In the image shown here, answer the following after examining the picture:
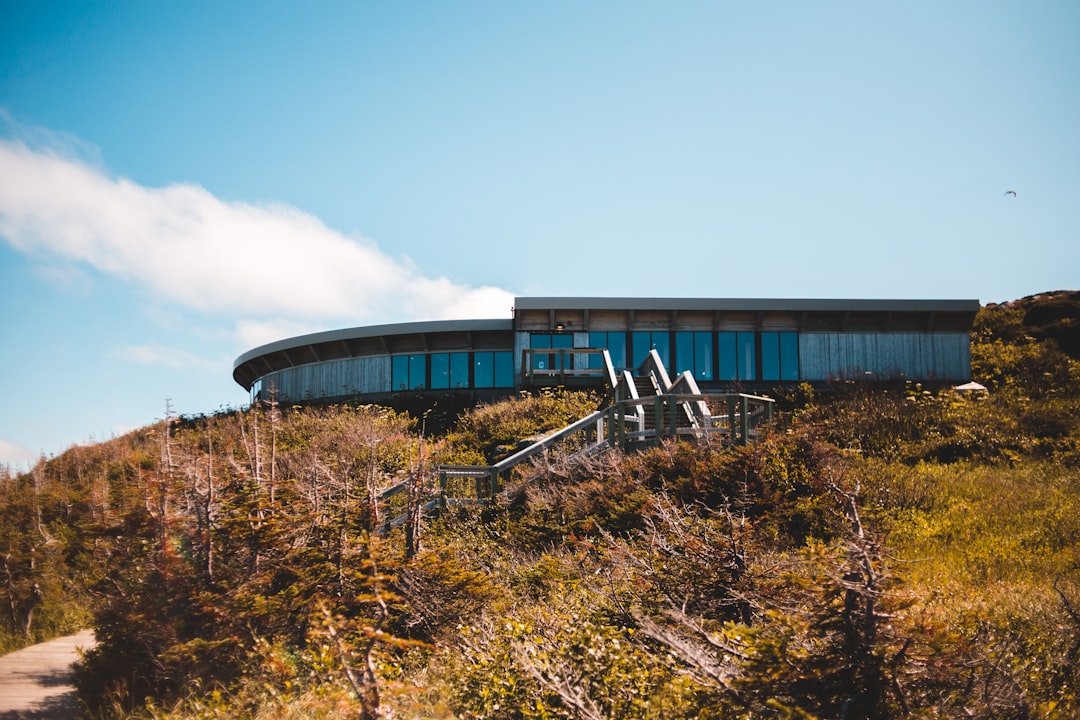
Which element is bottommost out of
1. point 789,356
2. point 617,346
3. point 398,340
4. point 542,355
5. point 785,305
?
point 789,356

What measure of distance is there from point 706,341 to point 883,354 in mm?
6563

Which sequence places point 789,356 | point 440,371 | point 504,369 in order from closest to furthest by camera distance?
point 789,356, point 504,369, point 440,371

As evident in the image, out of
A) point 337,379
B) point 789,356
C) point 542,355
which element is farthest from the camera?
point 337,379

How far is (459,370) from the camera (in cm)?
2983

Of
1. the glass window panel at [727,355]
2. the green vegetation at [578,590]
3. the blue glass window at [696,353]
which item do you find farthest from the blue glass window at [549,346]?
the green vegetation at [578,590]

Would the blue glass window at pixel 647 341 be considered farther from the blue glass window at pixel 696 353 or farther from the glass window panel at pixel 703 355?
the glass window panel at pixel 703 355

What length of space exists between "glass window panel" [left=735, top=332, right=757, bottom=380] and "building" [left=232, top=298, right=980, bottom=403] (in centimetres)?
4

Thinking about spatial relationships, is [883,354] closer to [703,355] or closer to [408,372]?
[703,355]

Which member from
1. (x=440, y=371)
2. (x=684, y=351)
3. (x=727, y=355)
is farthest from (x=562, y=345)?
(x=727, y=355)

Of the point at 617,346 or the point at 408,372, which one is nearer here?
the point at 617,346

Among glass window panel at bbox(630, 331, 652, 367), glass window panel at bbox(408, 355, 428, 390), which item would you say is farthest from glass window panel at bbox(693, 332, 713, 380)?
glass window panel at bbox(408, 355, 428, 390)

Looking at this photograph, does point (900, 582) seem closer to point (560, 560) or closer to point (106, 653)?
point (560, 560)

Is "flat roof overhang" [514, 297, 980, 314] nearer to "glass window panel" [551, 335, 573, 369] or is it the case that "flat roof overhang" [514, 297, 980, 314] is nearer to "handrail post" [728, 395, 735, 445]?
"glass window panel" [551, 335, 573, 369]

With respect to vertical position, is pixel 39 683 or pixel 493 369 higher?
pixel 493 369
